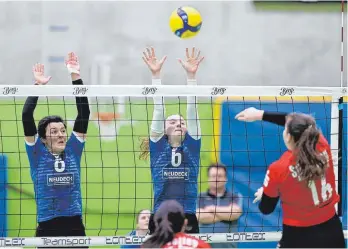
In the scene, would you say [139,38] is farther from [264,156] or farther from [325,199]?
[325,199]

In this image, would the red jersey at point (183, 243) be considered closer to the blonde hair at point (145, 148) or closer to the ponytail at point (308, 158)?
the ponytail at point (308, 158)

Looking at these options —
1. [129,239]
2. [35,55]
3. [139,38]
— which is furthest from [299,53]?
[129,239]

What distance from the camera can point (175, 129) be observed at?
8258mm

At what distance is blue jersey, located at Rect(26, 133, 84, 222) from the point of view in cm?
802

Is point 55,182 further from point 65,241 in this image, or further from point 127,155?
point 127,155

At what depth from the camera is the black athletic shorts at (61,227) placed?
26.4 feet

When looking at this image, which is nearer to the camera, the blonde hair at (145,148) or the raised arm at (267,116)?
the raised arm at (267,116)

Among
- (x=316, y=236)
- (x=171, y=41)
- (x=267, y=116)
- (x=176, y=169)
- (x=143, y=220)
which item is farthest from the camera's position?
(x=171, y=41)

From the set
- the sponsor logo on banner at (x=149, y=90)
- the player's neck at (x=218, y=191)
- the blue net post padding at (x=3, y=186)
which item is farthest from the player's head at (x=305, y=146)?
the blue net post padding at (x=3, y=186)

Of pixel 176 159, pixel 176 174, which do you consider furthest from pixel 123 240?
pixel 176 159

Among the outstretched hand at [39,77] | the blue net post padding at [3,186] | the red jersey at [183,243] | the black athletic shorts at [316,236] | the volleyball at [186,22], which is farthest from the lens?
the blue net post padding at [3,186]

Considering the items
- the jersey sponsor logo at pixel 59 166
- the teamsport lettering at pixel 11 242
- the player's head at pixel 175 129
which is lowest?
the teamsport lettering at pixel 11 242

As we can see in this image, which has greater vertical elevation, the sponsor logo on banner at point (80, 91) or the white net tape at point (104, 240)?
the sponsor logo on banner at point (80, 91)

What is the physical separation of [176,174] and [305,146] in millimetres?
1884
